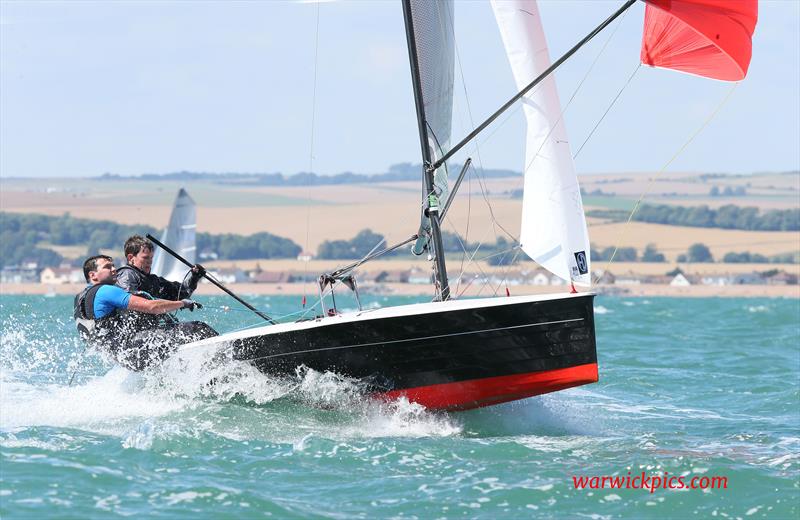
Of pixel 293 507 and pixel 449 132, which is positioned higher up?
pixel 449 132

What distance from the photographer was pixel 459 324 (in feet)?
28.8

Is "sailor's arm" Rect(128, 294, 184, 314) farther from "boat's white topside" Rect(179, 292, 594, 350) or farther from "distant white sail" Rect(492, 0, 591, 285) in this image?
"distant white sail" Rect(492, 0, 591, 285)

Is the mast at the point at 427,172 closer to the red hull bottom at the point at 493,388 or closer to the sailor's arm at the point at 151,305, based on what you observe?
the red hull bottom at the point at 493,388

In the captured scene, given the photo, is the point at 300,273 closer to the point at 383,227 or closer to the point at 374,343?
the point at 383,227

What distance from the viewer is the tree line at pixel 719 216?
96.9 metres

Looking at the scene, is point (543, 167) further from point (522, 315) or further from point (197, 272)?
point (197, 272)

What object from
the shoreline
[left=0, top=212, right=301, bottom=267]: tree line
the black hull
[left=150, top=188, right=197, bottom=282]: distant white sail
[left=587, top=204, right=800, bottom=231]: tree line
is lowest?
the black hull

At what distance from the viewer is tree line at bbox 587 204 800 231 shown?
318 feet

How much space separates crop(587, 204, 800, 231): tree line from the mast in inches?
3402

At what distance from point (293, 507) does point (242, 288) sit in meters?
85.5

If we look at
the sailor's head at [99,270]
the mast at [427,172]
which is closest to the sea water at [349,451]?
the sailor's head at [99,270]

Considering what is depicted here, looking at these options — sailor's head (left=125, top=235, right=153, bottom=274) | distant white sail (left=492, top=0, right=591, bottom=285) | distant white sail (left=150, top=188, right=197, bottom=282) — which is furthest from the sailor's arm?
distant white sail (left=150, top=188, right=197, bottom=282)

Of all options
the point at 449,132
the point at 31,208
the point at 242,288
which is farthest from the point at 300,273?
the point at 449,132

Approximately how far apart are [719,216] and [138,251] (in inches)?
3649
